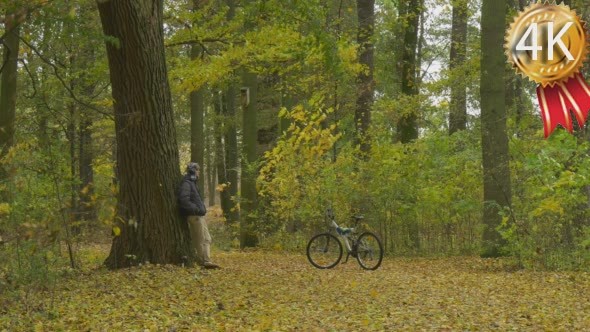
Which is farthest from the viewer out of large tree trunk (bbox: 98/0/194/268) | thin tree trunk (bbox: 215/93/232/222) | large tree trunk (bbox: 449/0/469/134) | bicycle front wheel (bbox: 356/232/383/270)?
thin tree trunk (bbox: 215/93/232/222)

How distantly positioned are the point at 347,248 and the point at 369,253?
0.44 m

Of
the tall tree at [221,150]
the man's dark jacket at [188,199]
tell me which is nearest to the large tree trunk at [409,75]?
the tall tree at [221,150]

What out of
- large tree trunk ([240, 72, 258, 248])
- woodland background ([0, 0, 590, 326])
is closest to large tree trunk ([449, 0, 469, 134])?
woodland background ([0, 0, 590, 326])

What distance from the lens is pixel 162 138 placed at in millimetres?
10695

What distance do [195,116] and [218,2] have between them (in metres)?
3.60

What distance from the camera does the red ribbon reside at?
1275 cm

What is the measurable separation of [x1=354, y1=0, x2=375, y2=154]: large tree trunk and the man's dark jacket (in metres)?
7.05

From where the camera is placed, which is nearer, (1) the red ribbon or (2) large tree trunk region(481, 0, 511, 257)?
(1) the red ribbon

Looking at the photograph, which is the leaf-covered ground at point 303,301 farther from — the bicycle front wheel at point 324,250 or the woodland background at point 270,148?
the bicycle front wheel at point 324,250

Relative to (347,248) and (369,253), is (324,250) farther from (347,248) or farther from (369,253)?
(369,253)

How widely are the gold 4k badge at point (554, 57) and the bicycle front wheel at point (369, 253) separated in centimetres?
389

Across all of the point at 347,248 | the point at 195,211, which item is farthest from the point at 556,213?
the point at 195,211

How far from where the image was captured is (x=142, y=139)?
1054 centimetres

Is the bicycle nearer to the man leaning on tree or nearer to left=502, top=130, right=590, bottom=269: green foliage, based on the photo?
left=502, top=130, right=590, bottom=269: green foliage
